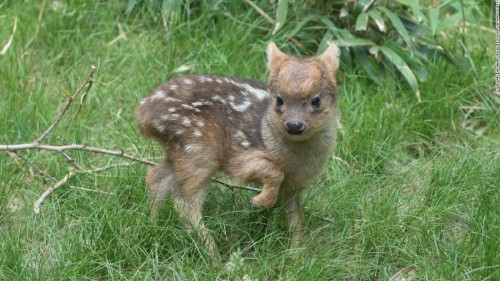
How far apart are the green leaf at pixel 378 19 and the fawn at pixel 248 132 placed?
1327mm

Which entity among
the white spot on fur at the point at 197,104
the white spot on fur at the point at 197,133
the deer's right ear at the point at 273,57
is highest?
the deer's right ear at the point at 273,57

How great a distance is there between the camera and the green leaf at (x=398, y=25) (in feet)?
20.9

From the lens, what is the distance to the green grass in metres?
4.67

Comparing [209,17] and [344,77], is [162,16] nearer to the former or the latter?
[209,17]

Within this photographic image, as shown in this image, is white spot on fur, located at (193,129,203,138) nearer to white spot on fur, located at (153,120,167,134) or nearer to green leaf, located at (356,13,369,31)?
white spot on fur, located at (153,120,167,134)

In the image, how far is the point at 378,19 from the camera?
642cm

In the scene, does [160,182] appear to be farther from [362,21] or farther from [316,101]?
[362,21]

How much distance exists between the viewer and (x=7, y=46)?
6328mm

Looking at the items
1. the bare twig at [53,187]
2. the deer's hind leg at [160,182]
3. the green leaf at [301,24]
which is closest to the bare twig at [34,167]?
the bare twig at [53,187]

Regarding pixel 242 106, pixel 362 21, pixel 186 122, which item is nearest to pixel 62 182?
pixel 186 122

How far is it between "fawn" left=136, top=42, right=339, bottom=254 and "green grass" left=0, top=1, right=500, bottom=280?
160 mm

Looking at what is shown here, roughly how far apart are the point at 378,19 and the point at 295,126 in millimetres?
2026

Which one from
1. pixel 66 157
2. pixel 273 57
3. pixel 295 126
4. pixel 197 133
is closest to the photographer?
pixel 295 126

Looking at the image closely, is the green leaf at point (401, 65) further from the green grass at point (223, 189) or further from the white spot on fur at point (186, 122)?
the white spot on fur at point (186, 122)
